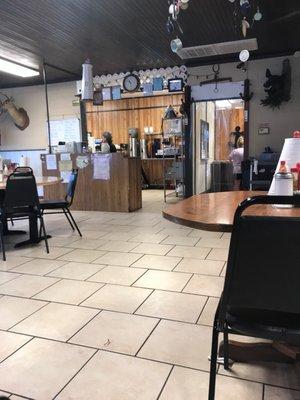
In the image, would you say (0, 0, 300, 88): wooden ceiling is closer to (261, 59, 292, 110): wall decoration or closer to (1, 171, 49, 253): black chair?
(261, 59, 292, 110): wall decoration

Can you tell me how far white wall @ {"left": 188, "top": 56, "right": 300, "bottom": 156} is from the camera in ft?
19.8

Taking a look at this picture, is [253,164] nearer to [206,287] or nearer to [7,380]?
[206,287]

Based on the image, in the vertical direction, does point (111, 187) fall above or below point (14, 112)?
below

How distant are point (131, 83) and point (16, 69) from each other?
2.31m

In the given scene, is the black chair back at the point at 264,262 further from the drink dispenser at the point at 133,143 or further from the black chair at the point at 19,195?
the drink dispenser at the point at 133,143

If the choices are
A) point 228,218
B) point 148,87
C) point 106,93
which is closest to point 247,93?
point 148,87

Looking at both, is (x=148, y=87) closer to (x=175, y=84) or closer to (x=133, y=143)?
(x=175, y=84)

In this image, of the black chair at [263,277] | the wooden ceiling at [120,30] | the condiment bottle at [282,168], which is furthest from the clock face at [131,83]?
the black chair at [263,277]

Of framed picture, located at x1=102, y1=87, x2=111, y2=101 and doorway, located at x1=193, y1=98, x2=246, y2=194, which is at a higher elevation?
framed picture, located at x1=102, y1=87, x2=111, y2=101

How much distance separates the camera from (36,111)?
323 inches

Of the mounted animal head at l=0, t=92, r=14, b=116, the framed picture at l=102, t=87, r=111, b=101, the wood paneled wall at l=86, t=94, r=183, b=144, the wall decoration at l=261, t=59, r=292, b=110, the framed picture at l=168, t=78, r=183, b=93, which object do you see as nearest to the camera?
the wall decoration at l=261, t=59, r=292, b=110

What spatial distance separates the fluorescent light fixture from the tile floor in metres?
4.18

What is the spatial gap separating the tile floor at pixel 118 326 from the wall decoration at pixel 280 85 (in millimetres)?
3469

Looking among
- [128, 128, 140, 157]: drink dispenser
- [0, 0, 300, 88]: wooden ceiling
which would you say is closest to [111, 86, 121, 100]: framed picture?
[0, 0, 300, 88]: wooden ceiling
